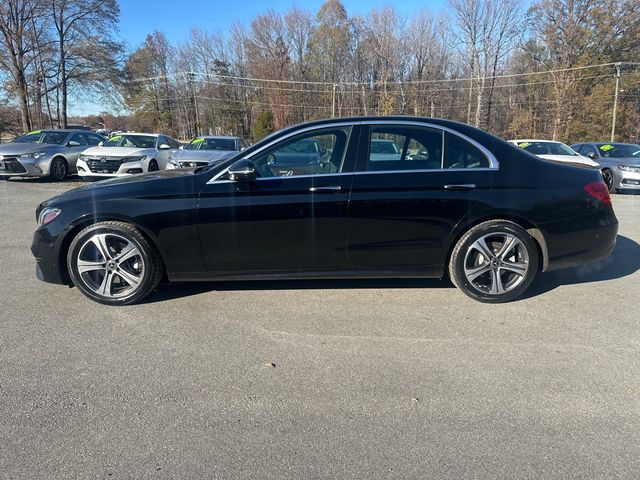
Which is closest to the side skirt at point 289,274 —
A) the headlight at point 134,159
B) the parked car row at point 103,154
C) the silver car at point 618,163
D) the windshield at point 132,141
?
the parked car row at point 103,154

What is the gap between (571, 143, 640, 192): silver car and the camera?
466 inches

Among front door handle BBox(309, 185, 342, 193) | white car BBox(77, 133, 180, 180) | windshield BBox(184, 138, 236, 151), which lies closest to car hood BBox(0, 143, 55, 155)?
white car BBox(77, 133, 180, 180)

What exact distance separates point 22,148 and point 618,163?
17.9 metres

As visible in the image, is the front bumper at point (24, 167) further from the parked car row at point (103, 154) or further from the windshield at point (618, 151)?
the windshield at point (618, 151)

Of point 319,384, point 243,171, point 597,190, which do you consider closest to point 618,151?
point 597,190

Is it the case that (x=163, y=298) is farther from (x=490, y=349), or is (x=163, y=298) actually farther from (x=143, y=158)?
(x=143, y=158)

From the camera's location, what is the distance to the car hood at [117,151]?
1166cm

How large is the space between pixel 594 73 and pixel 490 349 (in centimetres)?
4324

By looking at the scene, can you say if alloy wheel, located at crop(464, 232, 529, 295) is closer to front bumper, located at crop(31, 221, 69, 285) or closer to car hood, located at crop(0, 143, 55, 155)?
front bumper, located at crop(31, 221, 69, 285)

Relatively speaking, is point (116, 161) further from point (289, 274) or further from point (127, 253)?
point (289, 274)

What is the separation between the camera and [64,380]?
2.69 meters

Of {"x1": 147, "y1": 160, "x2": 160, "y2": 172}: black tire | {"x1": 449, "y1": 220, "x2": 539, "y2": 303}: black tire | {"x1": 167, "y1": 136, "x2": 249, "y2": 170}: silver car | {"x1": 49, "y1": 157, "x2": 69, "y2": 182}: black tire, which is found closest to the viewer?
{"x1": 449, "y1": 220, "x2": 539, "y2": 303}: black tire

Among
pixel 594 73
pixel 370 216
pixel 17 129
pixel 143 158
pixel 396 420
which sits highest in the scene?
pixel 594 73

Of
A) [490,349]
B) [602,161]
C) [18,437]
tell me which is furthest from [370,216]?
[602,161]
